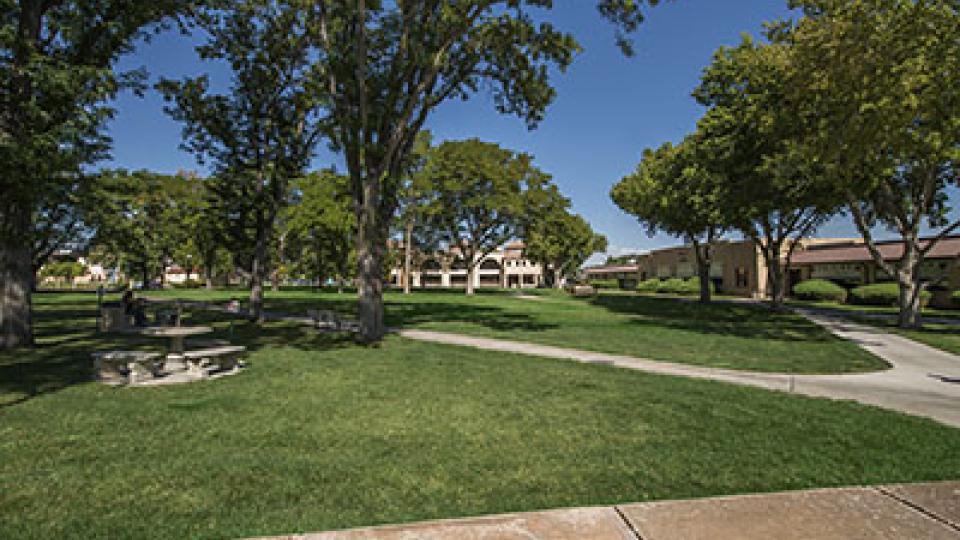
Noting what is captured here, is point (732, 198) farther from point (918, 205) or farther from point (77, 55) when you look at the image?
point (77, 55)

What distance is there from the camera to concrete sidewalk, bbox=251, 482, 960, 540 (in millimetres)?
3016

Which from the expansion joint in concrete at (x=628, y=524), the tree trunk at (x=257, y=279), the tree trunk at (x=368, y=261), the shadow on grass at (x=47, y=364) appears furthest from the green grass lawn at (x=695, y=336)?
the shadow on grass at (x=47, y=364)

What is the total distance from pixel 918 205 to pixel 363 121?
79.6ft

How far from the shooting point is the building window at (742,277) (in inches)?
1874

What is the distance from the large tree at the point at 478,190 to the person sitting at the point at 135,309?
26232mm

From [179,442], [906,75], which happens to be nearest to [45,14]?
[179,442]

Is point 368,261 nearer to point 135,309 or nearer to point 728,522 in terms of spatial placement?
point 135,309

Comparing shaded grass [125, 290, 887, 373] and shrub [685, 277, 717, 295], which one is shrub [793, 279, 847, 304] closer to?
shrub [685, 277, 717, 295]

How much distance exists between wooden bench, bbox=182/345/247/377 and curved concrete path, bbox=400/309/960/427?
242 inches

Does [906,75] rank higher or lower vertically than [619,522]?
higher

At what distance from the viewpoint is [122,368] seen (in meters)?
8.76

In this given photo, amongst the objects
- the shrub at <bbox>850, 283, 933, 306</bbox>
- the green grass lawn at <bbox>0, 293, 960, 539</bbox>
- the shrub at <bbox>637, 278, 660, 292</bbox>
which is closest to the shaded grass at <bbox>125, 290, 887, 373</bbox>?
the green grass lawn at <bbox>0, 293, 960, 539</bbox>

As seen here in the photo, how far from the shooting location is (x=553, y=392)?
24.8 ft

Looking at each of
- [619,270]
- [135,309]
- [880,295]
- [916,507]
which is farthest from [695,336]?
[619,270]
